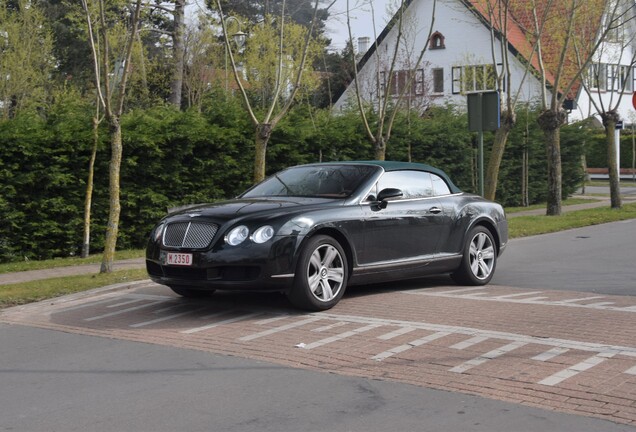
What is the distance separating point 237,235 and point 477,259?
11.9 ft

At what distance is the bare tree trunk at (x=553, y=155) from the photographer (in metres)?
23.2

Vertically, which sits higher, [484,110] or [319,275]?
[484,110]

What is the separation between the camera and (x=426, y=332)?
26.0 feet

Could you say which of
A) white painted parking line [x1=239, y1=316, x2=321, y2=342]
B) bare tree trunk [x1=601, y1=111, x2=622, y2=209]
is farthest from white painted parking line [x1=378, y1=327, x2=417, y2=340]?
bare tree trunk [x1=601, y1=111, x2=622, y2=209]

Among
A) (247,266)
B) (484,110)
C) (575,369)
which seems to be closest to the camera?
(575,369)

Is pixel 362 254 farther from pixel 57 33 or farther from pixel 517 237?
pixel 57 33

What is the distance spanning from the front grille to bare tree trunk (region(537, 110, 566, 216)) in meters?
15.8

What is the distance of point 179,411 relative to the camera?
565cm

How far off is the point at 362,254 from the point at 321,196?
800mm

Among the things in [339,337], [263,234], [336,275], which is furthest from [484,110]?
[339,337]

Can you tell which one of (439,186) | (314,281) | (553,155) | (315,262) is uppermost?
(553,155)

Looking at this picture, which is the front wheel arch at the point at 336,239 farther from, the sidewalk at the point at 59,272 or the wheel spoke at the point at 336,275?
the sidewalk at the point at 59,272

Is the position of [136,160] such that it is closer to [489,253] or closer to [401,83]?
[489,253]

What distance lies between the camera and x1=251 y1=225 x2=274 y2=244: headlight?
8.73 m
